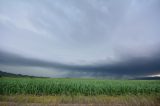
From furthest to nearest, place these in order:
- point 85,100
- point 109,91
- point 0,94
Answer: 1. point 109,91
2. point 0,94
3. point 85,100

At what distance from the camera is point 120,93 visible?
65.8ft

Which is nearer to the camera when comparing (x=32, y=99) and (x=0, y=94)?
(x=32, y=99)

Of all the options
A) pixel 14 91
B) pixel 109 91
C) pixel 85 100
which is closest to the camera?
pixel 85 100

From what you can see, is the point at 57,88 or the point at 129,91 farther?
the point at 129,91

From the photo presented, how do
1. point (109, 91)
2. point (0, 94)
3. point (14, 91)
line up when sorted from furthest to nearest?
point (109, 91)
point (14, 91)
point (0, 94)

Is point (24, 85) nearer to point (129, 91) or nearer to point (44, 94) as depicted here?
point (44, 94)

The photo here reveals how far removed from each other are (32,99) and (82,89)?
5.23 meters

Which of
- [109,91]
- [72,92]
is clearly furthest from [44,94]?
[109,91]

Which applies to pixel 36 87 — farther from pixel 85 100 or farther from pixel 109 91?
pixel 109 91

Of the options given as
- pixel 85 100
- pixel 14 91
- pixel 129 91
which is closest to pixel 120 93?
pixel 129 91

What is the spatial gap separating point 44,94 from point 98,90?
502cm

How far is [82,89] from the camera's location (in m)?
19.4

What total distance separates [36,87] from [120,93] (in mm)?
8002

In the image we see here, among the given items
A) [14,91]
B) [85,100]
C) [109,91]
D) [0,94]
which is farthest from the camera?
[109,91]
